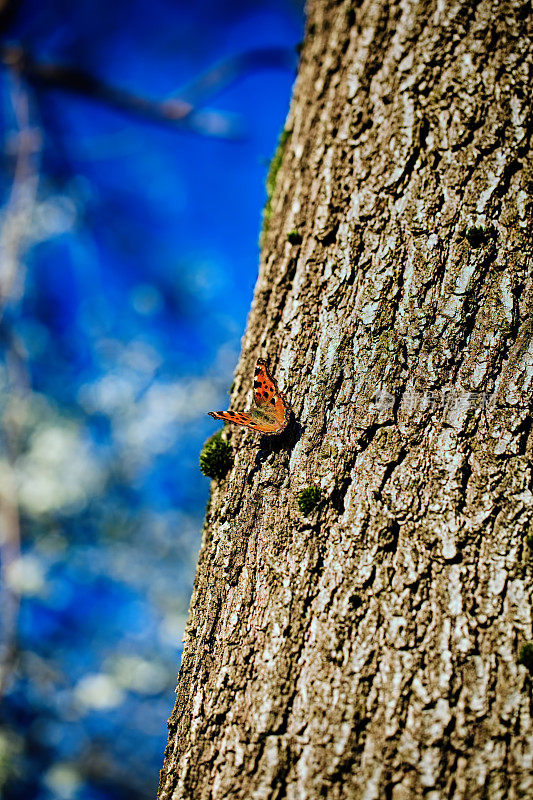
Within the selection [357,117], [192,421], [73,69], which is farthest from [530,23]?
[192,421]

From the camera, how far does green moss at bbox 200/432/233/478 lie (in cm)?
135

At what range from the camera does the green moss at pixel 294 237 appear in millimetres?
1555

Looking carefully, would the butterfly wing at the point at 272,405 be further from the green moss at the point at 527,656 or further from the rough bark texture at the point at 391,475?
the green moss at the point at 527,656

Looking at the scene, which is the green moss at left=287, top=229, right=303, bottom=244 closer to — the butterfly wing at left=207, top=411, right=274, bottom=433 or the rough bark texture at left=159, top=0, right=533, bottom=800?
the rough bark texture at left=159, top=0, right=533, bottom=800

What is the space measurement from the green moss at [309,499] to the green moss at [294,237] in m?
0.86

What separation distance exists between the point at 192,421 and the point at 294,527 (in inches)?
373

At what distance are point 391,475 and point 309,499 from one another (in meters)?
0.21

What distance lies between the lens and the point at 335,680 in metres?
0.97

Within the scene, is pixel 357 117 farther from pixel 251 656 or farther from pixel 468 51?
pixel 251 656

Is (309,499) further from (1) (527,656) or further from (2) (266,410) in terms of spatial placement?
(1) (527,656)

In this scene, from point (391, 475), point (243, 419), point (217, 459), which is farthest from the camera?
point (217, 459)

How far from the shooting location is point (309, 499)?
45.0 inches

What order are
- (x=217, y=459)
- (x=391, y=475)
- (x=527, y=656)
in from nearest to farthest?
(x=527, y=656) → (x=391, y=475) → (x=217, y=459)

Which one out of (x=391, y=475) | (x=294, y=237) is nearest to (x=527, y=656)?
(x=391, y=475)
